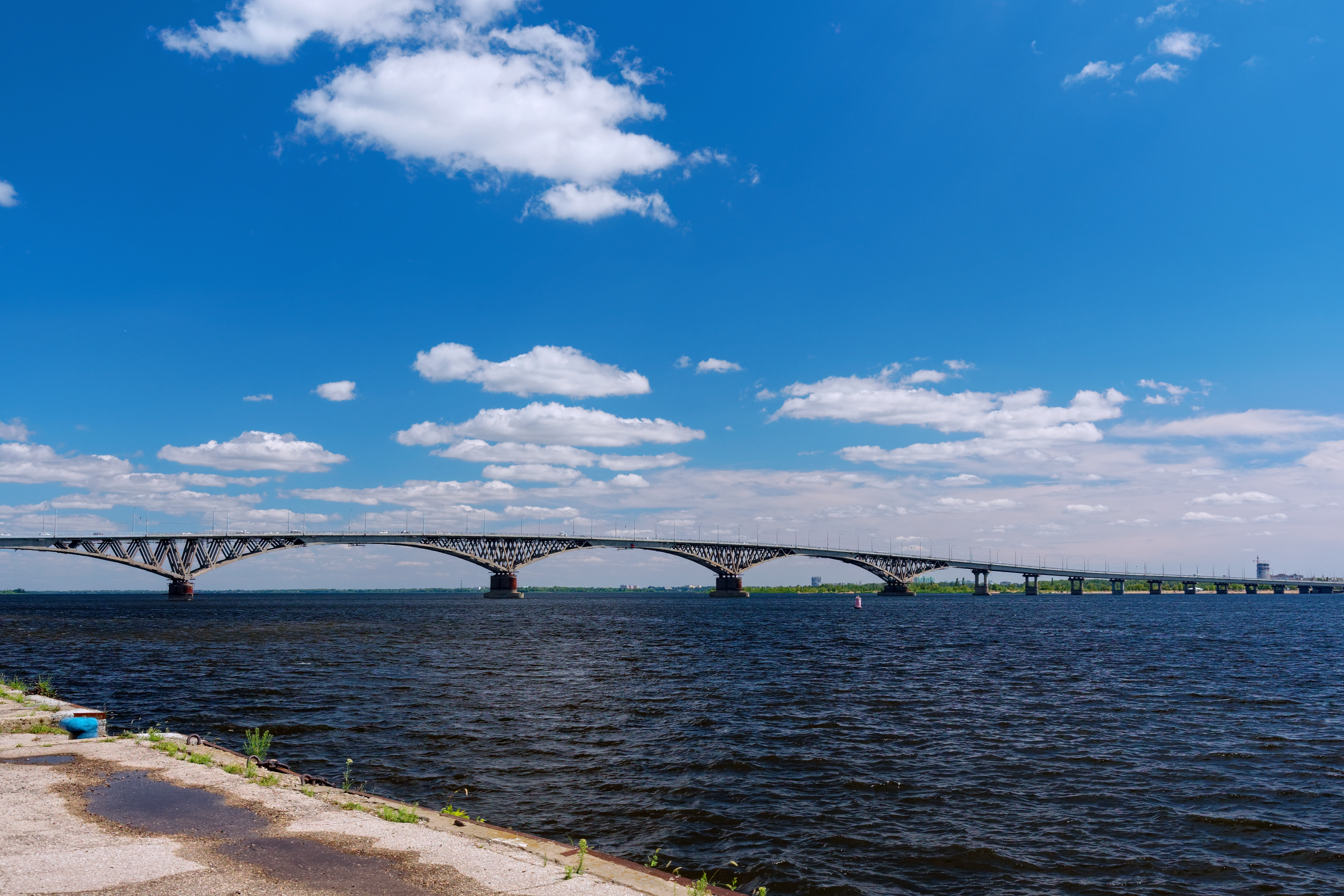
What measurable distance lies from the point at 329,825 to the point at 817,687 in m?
27.8

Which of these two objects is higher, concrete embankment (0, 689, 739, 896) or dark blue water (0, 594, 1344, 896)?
concrete embankment (0, 689, 739, 896)

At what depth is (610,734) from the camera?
83.6ft

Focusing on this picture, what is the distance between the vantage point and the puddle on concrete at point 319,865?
9.59 m

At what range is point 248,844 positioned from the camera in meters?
11.1

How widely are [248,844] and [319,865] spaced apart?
153 cm

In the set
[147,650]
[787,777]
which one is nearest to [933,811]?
[787,777]

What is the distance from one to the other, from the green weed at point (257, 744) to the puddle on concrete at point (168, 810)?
3.13m

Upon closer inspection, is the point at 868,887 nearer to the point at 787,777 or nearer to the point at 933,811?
the point at 933,811

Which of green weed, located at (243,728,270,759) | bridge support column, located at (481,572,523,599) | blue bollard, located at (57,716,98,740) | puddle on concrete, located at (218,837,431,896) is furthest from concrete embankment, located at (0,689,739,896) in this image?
bridge support column, located at (481,572,523,599)

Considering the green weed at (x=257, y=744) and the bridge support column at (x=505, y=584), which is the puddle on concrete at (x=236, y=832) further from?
the bridge support column at (x=505, y=584)

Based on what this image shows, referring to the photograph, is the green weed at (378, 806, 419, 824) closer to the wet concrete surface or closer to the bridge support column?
the wet concrete surface

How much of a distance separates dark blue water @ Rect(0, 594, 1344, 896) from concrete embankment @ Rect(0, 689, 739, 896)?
152 inches

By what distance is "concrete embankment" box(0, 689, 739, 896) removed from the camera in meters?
9.65

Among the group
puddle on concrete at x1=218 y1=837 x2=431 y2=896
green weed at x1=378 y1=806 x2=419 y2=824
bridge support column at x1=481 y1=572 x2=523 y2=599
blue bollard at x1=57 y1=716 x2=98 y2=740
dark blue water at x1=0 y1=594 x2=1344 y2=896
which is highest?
puddle on concrete at x1=218 y1=837 x2=431 y2=896
